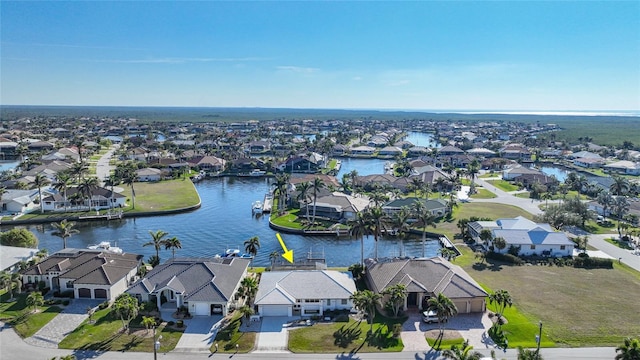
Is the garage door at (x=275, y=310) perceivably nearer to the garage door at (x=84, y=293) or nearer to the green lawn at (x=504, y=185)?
the garage door at (x=84, y=293)

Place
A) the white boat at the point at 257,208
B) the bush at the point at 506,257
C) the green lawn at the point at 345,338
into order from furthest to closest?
the white boat at the point at 257,208, the bush at the point at 506,257, the green lawn at the point at 345,338

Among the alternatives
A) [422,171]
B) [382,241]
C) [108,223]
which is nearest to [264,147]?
[422,171]

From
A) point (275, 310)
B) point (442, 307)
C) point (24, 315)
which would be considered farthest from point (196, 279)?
point (442, 307)

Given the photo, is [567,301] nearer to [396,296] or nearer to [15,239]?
[396,296]

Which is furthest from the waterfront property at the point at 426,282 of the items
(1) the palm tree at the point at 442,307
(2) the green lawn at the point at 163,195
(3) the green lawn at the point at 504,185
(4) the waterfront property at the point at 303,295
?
(3) the green lawn at the point at 504,185

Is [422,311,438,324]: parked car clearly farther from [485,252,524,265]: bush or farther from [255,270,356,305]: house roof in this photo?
[485,252,524,265]: bush

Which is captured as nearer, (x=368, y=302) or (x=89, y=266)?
(x=368, y=302)

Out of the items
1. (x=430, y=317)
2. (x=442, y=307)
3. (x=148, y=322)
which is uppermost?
(x=442, y=307)
